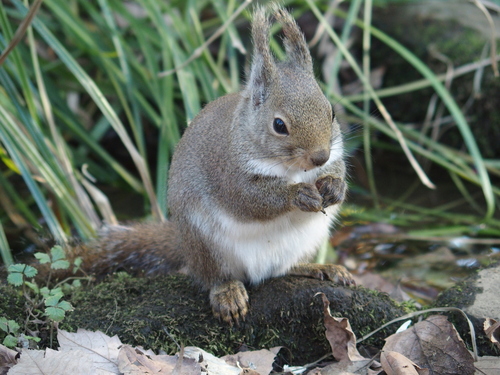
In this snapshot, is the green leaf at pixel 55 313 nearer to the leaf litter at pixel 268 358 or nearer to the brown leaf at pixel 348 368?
the leaf litter at pixel 268 358

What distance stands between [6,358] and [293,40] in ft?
5.88

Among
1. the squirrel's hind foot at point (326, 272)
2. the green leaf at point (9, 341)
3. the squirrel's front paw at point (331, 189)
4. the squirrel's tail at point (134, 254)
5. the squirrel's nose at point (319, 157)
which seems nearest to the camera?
the green leaf at point (9, 341)

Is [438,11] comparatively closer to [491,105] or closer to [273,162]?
[491,105]

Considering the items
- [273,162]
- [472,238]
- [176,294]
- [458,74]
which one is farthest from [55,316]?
[458,74]

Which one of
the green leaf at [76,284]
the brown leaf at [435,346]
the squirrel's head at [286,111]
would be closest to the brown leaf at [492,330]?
the brown leaf at [435,346]

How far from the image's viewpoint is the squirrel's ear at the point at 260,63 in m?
2.67

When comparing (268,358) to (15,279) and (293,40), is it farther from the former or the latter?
(293,40)

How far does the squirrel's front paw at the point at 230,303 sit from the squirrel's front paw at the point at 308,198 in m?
0.49

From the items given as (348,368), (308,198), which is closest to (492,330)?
(348,368)

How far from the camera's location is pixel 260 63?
9.00 ft

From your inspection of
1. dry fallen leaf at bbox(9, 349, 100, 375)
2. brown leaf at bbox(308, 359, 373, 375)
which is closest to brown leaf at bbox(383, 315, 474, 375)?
brown leaf at bbox(308, 359, 373, 375)

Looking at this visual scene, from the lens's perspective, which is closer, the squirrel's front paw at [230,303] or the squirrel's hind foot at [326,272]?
the squirrel's front paw at [230,303]

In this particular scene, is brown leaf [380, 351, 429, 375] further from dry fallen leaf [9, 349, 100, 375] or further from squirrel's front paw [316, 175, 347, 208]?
dry fallen leaf [9, 349, 100, 375]

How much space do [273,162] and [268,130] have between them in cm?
14
